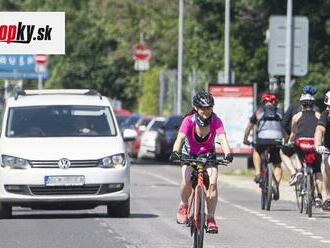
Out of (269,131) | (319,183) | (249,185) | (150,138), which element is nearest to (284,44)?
(249,185)

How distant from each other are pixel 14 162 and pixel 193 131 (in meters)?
4.89

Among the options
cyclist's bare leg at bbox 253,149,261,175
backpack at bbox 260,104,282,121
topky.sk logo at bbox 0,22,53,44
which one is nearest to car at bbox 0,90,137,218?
topky.sk logo at bbox 0,22,53,44

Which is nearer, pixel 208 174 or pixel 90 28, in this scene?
pixel 208 174

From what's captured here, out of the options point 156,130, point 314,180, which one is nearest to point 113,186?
point 314,180

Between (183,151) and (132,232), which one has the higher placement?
(183,151)

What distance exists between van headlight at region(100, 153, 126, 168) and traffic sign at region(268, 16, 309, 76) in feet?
51.6

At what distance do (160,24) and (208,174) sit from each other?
60.1 meters

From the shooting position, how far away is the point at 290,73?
121 ft

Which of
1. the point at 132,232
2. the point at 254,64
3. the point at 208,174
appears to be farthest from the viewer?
the point at 254,64

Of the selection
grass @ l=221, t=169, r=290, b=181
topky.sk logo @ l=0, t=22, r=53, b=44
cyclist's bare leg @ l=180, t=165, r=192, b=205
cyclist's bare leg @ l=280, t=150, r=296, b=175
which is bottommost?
grass @ l=221, t=169, r=290, b=181

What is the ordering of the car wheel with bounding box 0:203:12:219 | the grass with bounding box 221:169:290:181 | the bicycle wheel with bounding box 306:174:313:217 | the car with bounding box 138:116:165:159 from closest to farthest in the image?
the car wheel with bounding box 0:203:12:219 → the bicycle wheel with bounding box 306:174:313:217 → the grass with bounding box 221:169:290:181 → the car with bounding box 138:116:165:159

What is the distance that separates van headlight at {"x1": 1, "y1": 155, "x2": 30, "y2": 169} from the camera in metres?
20.7

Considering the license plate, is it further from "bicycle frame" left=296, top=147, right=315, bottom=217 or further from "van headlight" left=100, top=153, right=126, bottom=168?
"bicycle frame" left=296, top=147, right=315, bottom=217

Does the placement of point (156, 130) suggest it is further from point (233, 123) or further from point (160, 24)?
point (160, 24)
